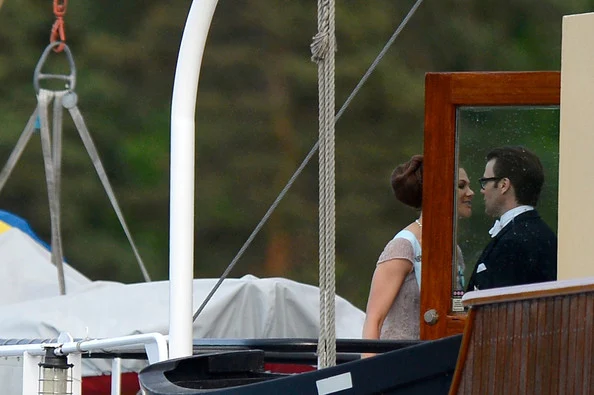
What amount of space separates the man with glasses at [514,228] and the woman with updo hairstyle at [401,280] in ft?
0.82

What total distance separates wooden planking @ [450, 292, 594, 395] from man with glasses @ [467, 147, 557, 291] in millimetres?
1683

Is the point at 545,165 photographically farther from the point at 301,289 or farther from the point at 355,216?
the point at 355,216

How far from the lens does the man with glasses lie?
3.70 metres

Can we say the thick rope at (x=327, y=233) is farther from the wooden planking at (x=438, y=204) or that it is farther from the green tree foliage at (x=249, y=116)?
the green tree foliage at (x=249, y=116)

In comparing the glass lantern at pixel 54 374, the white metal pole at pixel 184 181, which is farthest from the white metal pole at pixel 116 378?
the white metal pole at pixel 184 181

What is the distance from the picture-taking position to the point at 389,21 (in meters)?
18.2

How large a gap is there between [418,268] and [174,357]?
1.21 metres

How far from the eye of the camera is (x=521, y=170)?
12.5 ft

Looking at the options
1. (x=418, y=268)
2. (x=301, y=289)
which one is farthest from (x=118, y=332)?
(x=418, y=268)

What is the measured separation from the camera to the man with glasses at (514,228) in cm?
370

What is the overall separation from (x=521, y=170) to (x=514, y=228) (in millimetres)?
164

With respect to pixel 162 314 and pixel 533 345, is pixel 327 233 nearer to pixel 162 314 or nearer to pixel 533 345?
pixel 533 345

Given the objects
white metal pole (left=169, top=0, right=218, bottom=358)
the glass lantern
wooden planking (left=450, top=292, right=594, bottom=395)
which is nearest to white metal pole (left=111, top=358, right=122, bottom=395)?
the glass lantern

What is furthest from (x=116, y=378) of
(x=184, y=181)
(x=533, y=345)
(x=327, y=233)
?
(x=533, y=345)
